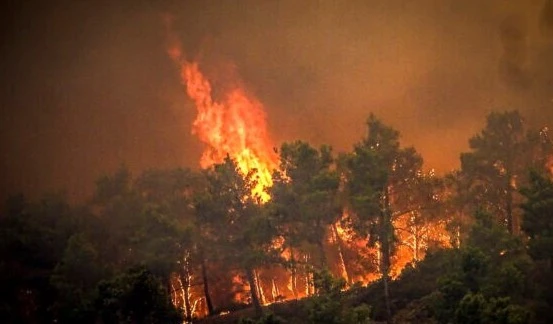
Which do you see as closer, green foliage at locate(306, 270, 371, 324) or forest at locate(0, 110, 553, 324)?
green foliage at locate(306, 270, 371, 324)

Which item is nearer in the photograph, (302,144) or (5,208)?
(302,144)

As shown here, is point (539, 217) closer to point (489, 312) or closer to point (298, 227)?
point (489, 312)

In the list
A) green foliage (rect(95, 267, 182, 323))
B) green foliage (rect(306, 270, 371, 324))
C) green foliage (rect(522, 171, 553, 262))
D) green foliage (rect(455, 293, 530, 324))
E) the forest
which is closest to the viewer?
green foliage (rect(455, 293, 530, 324))

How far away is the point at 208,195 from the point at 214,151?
47513 millimetres

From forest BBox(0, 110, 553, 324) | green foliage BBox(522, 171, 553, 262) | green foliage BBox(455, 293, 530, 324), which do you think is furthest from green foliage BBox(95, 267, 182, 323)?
green foliage BBox(522, 171, 553, 262)

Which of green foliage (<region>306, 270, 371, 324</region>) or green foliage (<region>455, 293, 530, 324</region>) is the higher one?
green foliage (<region>306, 270, 371, 324</region>)

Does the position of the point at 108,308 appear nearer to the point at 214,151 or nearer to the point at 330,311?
the point at 330,311

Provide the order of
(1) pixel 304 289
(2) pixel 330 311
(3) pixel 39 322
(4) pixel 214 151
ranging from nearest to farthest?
(2) pixel 330 311 < (3) pixel 39 322 < (1) pixel 304 289 < (4) pixel 214 151

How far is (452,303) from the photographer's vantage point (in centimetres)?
2336

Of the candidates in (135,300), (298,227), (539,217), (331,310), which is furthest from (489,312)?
(298,227)

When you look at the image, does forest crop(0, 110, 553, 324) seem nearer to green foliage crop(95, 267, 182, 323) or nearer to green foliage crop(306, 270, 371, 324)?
green foliage crop(95, 267, 182, 323)

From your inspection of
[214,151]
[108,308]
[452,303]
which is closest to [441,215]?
[452,303]

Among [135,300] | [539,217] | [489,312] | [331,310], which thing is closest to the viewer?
[489,312]

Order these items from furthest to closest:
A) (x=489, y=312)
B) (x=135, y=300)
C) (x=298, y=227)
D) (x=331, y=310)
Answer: (x=298, y=227) → (x=135, y=300) → (x=331, y=310) → (x=489, y=312)
